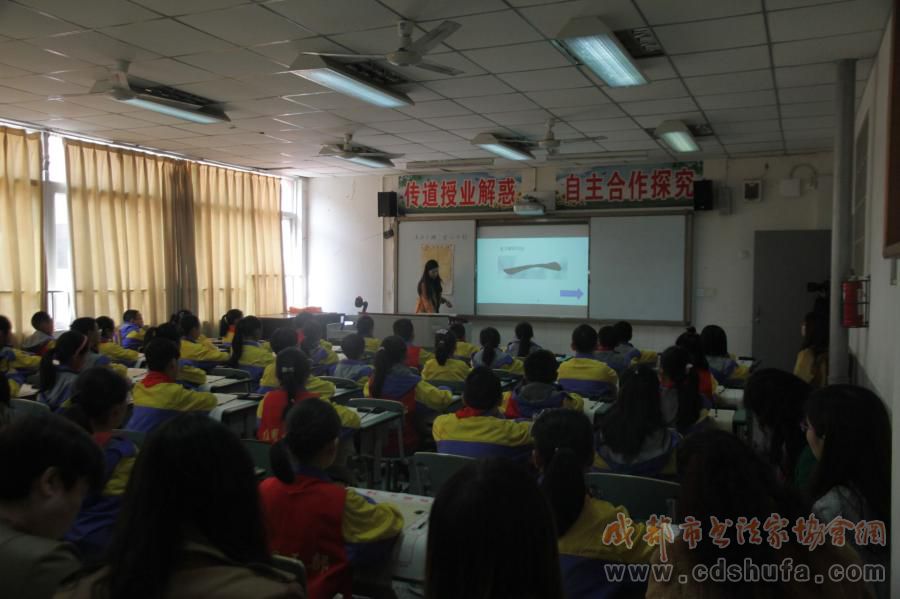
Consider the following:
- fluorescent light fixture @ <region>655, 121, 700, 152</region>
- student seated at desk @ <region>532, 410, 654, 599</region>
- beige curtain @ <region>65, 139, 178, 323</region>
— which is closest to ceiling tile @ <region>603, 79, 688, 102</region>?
fluorescent light fixture @ <region>655, 121, 700, 152</region>

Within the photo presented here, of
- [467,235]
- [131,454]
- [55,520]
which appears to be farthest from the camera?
[467,235]

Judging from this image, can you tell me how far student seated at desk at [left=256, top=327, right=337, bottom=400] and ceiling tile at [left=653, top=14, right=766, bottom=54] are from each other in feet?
9.90

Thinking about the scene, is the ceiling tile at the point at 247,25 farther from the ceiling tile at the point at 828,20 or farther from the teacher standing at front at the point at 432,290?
the teacher standing at front at the point at 432,290

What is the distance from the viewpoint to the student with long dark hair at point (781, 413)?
2514mm

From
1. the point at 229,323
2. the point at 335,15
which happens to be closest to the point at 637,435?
the point at 335,15

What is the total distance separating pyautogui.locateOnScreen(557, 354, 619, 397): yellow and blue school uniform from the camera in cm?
471

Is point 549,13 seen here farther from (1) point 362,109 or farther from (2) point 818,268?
(2) point 818,268

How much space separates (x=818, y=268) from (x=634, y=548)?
24.2ft

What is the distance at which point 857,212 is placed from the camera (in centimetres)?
561

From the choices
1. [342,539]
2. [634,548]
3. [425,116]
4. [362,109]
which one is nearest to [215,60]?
[362,109]

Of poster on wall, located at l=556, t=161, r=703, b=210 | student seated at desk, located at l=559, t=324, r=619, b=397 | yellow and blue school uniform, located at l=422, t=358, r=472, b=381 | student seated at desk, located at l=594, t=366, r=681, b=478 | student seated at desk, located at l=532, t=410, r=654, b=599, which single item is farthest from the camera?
poster on wall, located at l=556, t=161, r=703, b=210

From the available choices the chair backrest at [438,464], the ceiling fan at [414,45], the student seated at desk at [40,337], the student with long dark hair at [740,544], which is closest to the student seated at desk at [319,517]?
the chair backrest at [438,464]

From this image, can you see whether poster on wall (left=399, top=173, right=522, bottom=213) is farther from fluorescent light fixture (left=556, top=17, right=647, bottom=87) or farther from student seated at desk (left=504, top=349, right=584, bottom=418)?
student seated at desk (left=504, top=349, right=584, bottom=418)

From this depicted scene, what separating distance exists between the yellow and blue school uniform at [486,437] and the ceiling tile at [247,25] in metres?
2.65
